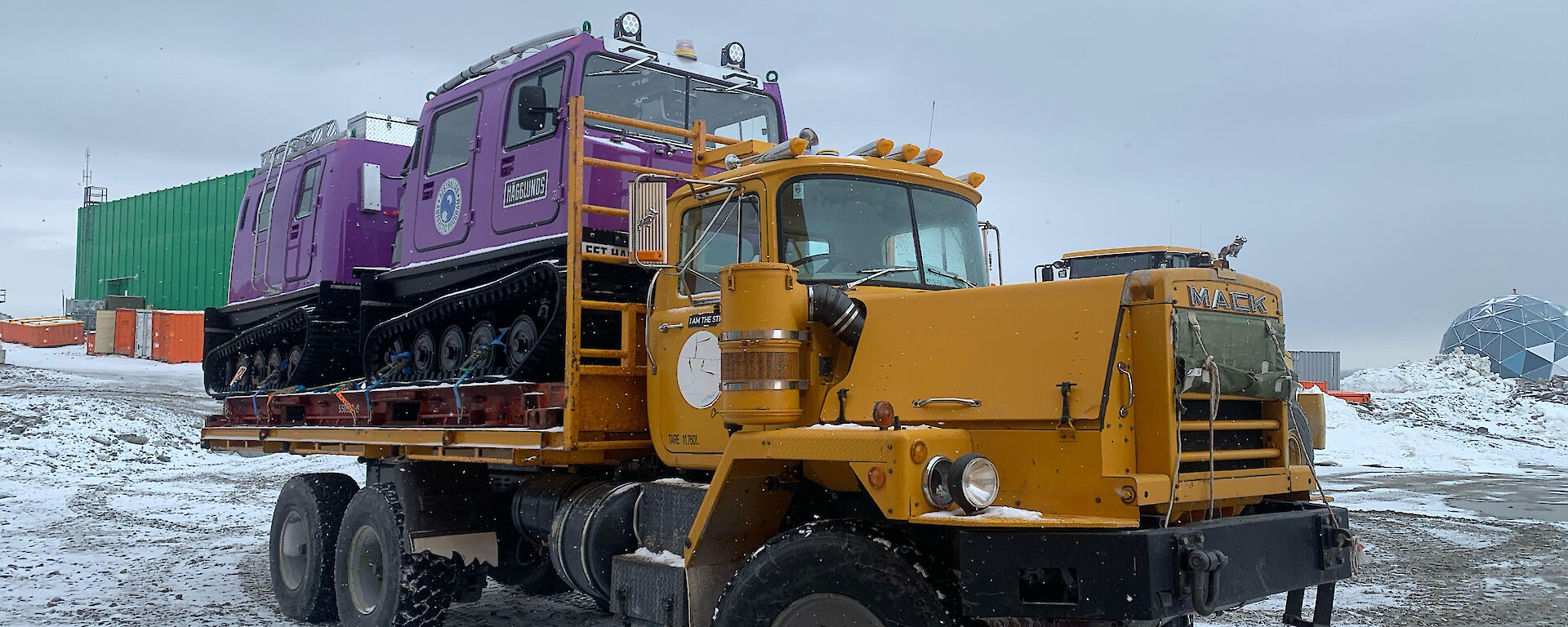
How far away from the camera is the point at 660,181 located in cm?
577

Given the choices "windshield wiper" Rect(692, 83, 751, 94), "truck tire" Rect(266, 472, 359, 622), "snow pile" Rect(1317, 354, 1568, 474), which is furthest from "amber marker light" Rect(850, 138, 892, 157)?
"snow pile" Rect(1317, 354, 1568, 474)

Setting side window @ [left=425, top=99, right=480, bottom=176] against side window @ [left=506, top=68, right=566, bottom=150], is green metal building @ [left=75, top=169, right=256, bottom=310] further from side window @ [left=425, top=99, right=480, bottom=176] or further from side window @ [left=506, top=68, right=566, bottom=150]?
side window @ [left=506, top=68, right=566, bottom=150]

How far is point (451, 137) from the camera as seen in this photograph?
8.68 metres

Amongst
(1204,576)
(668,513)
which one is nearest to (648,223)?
(668,513)

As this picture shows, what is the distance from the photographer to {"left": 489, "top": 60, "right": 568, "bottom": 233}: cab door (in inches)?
292

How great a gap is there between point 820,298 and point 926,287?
772 millimetres

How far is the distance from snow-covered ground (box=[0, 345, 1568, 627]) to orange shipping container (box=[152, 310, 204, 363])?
6.74 m

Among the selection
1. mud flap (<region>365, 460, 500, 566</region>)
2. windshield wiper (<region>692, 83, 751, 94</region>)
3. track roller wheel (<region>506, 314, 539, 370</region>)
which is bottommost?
mud flap (<region>365, 460, 500, 566</region>)

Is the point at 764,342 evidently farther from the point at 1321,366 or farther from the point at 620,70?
the point at 1321,366

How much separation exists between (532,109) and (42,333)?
147ft

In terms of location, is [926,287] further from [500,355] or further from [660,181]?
[500,355]

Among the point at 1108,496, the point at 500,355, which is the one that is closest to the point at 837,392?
the point at 1108,496

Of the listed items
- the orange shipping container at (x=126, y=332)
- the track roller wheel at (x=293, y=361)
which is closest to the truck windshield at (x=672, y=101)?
the track roller wheel at (x=293, y=361)

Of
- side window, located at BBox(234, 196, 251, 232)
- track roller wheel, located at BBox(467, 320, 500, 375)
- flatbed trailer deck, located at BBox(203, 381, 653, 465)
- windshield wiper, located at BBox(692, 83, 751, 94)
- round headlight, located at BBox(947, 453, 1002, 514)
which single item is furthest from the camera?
side window, located at BBox(234, 196, 251, 232)
